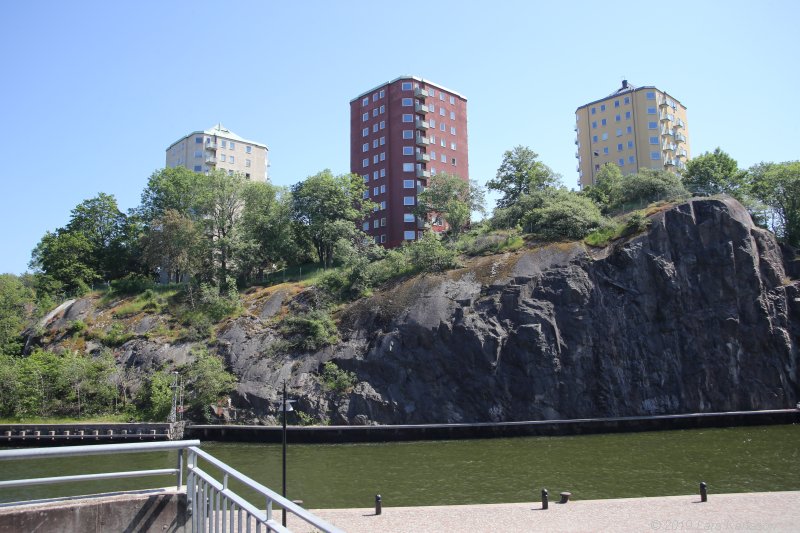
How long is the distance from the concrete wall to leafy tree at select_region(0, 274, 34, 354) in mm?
58762

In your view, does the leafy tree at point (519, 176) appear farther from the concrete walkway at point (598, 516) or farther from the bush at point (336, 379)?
the concrete walkway at point (598, 516)

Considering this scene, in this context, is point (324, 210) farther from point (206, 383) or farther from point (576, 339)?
point (576, 339)

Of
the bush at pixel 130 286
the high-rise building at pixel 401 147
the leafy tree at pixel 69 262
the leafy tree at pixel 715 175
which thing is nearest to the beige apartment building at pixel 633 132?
the leafy tree at pixel 715 175

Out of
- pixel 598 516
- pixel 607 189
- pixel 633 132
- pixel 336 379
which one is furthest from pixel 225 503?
pixel 633 132

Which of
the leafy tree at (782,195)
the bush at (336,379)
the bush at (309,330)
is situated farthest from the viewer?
the leafy tree at (782,195)

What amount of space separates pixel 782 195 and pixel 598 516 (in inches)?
2238

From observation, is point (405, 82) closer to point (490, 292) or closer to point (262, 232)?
point (262, 232)

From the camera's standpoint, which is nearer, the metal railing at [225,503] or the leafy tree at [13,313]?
the metal railing at [225,503]

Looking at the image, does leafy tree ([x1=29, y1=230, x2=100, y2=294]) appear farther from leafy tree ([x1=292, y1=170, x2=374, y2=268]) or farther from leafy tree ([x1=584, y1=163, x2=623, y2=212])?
leafy tree ([x1=584, y1=163, x2=623, y2=212])

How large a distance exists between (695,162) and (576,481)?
59676 mm

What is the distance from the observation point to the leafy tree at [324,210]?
63719mm

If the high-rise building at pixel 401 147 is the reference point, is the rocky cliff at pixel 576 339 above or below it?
below

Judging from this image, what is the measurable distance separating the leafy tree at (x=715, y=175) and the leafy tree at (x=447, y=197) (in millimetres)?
24101

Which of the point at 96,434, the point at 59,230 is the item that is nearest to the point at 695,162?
the point at 96,434
